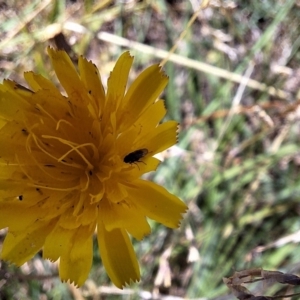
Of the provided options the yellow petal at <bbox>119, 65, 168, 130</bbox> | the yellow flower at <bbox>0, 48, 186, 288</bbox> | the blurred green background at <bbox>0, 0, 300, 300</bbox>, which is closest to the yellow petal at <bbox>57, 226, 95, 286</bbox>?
the yellow flower at <bbox>0, 48, 186, 288</bbox>

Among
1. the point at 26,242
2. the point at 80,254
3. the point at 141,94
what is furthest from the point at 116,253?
the point at 141,94

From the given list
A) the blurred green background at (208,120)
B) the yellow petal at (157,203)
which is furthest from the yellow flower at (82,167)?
the blurred green background at (208,120)

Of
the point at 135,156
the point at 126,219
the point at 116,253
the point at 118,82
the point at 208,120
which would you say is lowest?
the point at 208,120

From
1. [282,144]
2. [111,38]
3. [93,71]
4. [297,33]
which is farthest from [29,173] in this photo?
[297,33]

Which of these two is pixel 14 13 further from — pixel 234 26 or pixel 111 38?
pixel 234 26

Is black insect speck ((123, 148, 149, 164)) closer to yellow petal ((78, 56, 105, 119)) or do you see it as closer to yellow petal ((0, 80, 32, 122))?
yellow petal ((78, 56, 105, 119))

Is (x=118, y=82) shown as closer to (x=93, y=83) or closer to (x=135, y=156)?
(x=93, y=83)
